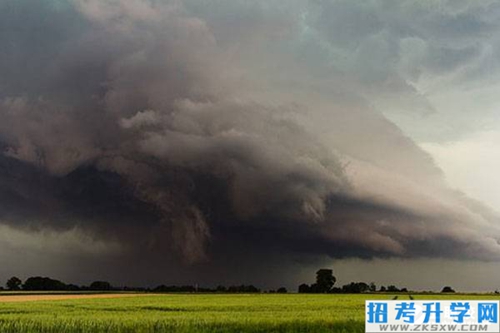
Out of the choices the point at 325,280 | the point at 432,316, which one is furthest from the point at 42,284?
the point at 432,316

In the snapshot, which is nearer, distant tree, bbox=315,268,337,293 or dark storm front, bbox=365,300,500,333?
dark storm front, bbox=365,300,500,333

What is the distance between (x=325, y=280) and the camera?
144125mm

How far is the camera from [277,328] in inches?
1084

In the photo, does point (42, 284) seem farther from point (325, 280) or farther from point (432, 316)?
point (432, 316)

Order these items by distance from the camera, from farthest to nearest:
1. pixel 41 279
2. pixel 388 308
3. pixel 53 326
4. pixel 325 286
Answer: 1. pixel 41 279
2. pixel 325 286
3. pixel 53 326
4. pixel 388 308

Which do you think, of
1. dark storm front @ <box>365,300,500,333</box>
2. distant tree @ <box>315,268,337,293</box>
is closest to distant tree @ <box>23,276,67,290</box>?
distant tree @ <box>315,268,337,293</box>

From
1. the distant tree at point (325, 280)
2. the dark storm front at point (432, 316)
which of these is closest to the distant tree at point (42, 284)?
the distant tree at point (325, 280)

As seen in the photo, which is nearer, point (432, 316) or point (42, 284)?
point (432, 316)

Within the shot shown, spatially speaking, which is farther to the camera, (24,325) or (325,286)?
(325,286)

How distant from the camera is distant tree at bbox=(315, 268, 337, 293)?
142 metres

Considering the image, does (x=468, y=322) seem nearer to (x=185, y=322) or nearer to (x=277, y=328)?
(x=277, y=328)

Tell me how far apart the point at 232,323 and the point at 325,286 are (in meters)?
118

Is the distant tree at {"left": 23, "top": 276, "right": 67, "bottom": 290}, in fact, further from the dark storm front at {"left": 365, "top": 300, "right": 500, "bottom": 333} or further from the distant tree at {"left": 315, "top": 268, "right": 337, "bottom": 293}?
the dark storm front at {"left": 365, "top": 300, "right": 500, "bottom": 333}

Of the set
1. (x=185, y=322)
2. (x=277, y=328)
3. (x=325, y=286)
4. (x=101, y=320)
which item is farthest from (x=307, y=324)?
(x=325, y=286)
